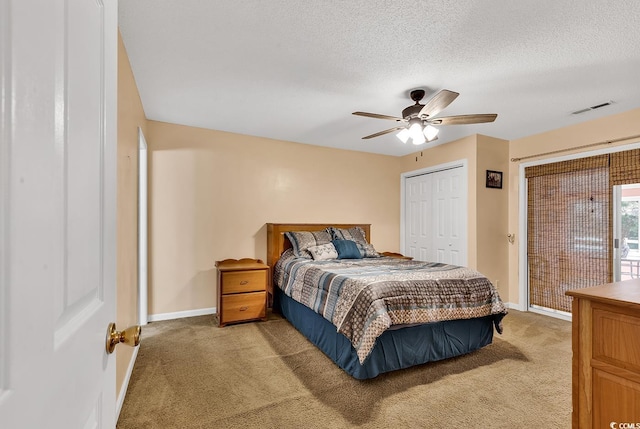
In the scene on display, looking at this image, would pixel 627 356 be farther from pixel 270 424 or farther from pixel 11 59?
pixel 11 59

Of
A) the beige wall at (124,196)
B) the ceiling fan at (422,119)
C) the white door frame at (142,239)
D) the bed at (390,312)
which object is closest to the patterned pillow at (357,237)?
the bed at (390,312)

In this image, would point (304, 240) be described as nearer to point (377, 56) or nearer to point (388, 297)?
point (388, 297)

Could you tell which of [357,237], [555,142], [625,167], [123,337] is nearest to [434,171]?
[555,142]

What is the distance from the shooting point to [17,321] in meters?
0.36

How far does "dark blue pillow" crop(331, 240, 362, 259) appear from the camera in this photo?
402 centimetres

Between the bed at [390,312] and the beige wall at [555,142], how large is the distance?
184 centimetres

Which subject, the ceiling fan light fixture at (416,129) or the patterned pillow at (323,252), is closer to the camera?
the ceiling fan light fixture at (416,129)

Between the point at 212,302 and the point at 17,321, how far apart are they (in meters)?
3.94

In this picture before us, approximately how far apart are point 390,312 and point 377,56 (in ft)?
6.16

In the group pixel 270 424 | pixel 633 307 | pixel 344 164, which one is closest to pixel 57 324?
pixel 270 424

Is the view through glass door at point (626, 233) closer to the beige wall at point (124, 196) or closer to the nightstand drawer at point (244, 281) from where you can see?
the nightstand drawer at point (244, 281)

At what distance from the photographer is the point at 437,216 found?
15.7 feet

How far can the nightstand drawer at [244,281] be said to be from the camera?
3525 mm

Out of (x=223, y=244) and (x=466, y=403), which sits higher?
(x=223, y=244)
